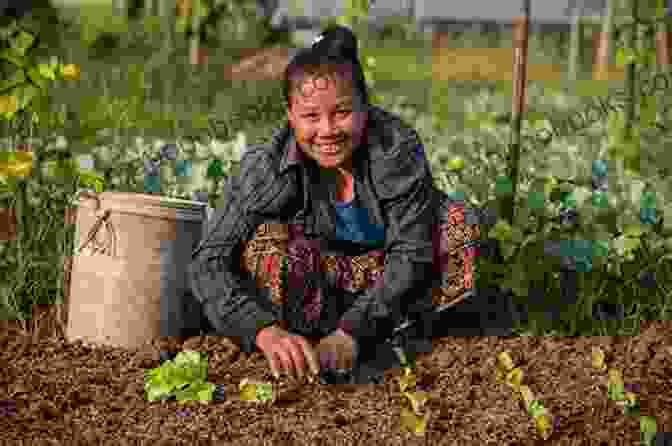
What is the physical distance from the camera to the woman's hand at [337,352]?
2258 mm

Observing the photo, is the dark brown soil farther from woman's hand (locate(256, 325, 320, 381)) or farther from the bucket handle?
the bucket handle

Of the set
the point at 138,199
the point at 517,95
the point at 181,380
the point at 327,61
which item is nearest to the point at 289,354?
the point at 181,380

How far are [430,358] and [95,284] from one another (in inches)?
35.2

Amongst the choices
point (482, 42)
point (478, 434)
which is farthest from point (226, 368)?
point (482, 42)

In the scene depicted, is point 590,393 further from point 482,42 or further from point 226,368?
point 482,42

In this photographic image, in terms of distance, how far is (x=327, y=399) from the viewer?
85.9 inches

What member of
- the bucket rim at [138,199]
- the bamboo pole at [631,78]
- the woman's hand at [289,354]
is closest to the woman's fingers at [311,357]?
the woman's hand at [289,354]

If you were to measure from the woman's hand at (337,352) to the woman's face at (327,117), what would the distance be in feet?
1.42

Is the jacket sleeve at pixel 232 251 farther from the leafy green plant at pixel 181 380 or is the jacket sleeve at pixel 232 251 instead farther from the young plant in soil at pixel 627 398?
the young plant in soil at pixel 627 398

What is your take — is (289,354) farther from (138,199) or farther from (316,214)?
(138,199)

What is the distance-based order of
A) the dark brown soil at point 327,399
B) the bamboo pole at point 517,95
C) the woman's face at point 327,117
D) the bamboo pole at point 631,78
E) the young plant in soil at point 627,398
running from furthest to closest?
1. the bamboo pole at point 631,78
2. the bamboo pole at point 517,95
3. the woman's face at point 327,117
4. the dark brown soil at point 327,399
5. the young plant in soil at point 627,398

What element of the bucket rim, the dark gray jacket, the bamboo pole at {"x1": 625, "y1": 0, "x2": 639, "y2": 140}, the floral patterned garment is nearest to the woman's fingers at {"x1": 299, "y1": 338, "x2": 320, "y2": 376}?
the dark gray jacket

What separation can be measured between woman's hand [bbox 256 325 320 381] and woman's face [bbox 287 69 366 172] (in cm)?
45

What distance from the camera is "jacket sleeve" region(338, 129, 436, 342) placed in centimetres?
237
